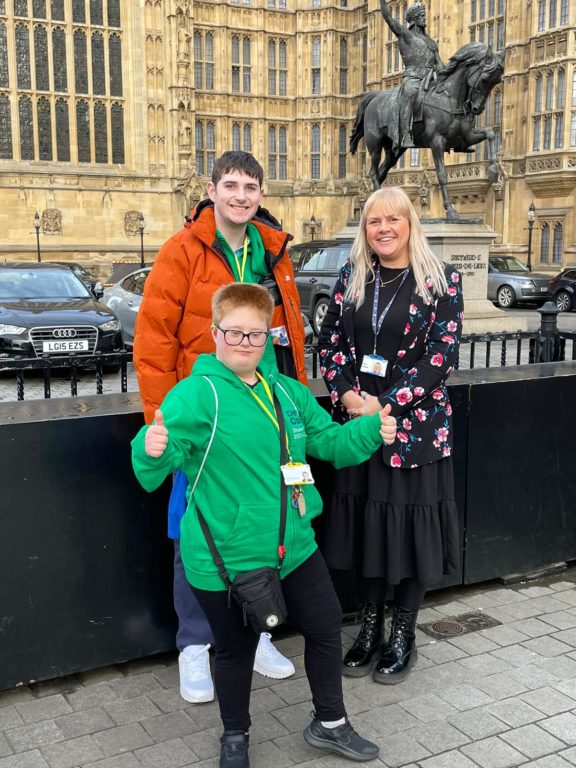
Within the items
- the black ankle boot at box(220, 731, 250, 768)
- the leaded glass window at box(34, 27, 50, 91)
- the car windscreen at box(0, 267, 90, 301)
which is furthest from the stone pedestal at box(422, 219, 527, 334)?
the leaded glass window at box(34, 27, 50, 91)

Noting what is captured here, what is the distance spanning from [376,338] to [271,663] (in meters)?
1.48

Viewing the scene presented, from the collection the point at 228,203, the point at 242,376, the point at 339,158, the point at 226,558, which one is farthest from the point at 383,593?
the point at 339,158

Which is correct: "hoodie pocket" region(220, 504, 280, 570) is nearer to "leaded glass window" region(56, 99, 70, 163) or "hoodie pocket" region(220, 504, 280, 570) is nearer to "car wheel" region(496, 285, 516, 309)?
"car wheel" region(496, 285, 516, 309)

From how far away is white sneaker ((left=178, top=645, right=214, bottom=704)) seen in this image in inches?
128

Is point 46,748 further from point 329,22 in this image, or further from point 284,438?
point 329,22

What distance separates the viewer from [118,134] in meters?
35.5

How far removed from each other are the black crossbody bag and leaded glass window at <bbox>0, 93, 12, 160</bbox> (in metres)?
35.0

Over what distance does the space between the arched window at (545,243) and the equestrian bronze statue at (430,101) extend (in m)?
15.6

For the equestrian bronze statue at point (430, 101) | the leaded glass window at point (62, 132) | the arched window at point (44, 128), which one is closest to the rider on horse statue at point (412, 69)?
the equestrian bronze statue at point (430, 101)

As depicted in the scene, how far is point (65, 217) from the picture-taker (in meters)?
34.8

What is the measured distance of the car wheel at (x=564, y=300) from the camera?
832 inches

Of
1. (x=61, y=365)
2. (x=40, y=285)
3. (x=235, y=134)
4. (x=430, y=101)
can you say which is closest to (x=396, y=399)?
(x=61, y=365)

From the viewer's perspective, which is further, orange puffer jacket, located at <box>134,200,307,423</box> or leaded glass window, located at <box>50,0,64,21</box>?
leaded glass window, located at <box>50,0,64,21</box>

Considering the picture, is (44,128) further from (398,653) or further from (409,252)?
(398,653)
